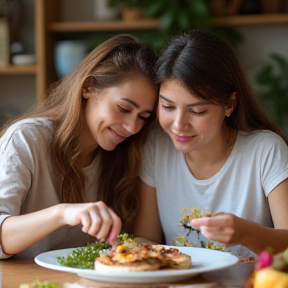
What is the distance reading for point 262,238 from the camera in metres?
1.86

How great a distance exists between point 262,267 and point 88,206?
0.49 m

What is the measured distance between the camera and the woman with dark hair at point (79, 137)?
6.59 ft

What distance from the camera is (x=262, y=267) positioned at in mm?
1265

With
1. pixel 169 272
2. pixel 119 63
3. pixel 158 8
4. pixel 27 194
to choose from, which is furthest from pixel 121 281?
pixel 158 8

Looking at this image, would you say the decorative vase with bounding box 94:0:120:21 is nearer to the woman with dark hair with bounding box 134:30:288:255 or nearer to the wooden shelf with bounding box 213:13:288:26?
the wooden shelf with bounding box 213:13:288:26

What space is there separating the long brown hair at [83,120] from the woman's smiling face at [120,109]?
0.08ft

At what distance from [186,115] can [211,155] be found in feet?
0.98

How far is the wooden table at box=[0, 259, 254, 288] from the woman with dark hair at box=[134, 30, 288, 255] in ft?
0.38

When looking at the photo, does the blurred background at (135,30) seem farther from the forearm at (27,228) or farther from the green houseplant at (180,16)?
the forearm at (27,228)

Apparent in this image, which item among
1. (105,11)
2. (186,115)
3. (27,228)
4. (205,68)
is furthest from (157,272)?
(105,11)

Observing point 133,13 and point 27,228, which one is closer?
point 27,228

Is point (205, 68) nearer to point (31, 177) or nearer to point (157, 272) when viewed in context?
point (31, 177)

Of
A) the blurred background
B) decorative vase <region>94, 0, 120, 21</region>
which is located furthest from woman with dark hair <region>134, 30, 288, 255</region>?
decorative vase <region>94, 0, 120, 21</region>

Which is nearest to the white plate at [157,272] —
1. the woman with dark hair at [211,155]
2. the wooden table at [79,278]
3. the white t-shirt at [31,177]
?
the wooden table at [79,278]
